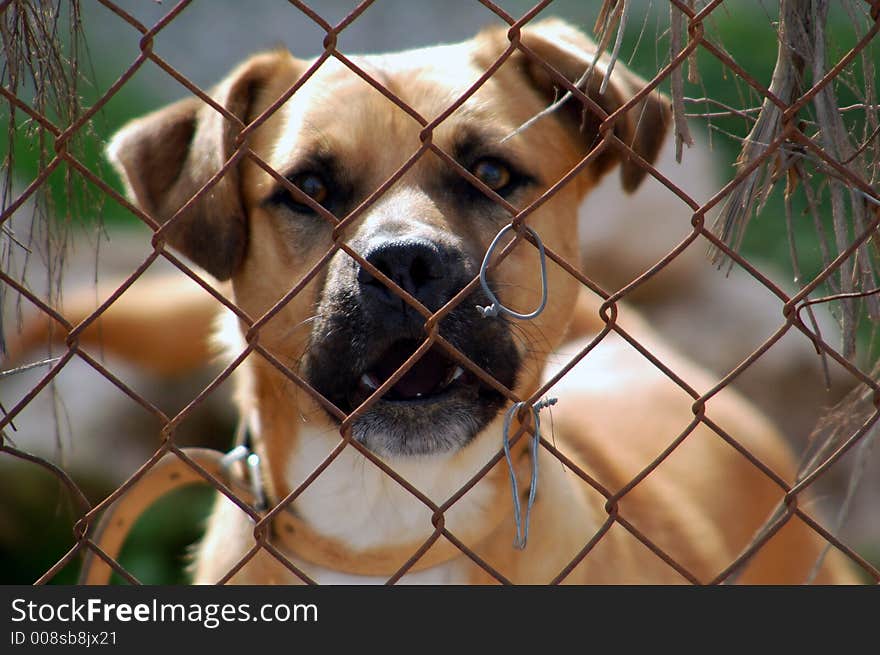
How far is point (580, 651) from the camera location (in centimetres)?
149

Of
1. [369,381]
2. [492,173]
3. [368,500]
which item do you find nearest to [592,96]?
[492,173]

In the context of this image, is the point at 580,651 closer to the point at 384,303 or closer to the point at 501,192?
the point at 384,303

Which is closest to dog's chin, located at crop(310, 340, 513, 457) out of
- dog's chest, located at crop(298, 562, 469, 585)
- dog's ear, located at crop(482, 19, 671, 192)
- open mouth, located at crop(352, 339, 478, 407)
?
open mouth, located at crop(352, 339, 478, 407)

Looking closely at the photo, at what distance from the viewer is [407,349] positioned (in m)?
2.00

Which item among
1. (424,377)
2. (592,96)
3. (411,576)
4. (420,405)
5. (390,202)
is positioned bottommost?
(411,576)

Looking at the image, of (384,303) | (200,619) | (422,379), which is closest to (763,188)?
(384,303)

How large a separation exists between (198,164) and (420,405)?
32.7 inches

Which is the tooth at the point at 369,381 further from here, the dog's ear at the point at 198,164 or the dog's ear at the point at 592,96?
the dog's ear at the point at 592,96

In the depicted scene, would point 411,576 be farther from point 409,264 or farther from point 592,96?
point 592,96

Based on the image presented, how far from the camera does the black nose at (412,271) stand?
1.80 m

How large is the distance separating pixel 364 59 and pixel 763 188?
122 centimetres

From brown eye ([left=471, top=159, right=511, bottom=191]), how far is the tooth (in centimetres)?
57

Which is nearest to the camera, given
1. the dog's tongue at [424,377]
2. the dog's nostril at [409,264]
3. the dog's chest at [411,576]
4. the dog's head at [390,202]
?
the dog's nostril at [409,264]

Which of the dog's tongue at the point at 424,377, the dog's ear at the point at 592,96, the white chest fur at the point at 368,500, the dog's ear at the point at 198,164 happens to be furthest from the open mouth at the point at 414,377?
the dog's ear at the point at 592,96
